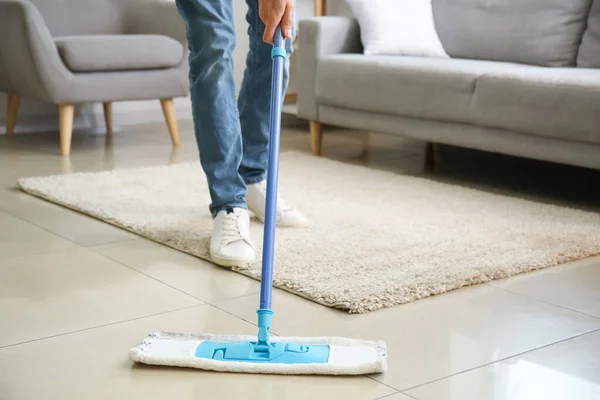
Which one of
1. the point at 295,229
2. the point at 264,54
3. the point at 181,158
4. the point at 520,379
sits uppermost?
the point at 264,54

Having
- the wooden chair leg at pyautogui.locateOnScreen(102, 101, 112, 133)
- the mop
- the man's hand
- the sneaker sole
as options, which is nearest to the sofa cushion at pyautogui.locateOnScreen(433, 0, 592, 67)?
the wooden chair leg at pyautogui.locateOnScreen(102, 101, 112, 133)

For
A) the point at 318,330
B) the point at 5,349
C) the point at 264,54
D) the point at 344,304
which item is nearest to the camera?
the point at 5,349

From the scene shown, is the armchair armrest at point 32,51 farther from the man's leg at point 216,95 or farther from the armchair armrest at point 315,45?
the man's leg at point 216,95

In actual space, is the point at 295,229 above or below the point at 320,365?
below

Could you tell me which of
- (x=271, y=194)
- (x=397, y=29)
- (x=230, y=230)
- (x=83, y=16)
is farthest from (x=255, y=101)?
(x=83, y=16)

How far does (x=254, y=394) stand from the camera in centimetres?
129

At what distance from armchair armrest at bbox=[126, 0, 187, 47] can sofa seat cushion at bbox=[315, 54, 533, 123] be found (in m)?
0.68

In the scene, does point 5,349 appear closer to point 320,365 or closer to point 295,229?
point 320,365

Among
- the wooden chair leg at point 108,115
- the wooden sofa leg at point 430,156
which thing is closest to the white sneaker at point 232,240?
the wooden sofa leg at point 430,156

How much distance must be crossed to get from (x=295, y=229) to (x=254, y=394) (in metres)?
1.02

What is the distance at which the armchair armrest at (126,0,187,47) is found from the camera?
381cm

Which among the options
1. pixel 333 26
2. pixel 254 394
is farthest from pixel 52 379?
pixel 333 26

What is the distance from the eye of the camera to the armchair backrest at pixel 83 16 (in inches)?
156

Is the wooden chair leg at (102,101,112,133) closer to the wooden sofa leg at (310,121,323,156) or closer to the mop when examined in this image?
the wooden sofa leg at (310,121,323,156)
